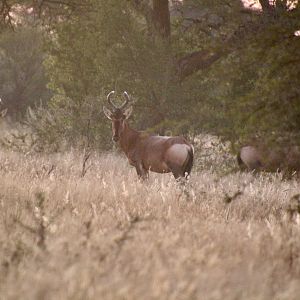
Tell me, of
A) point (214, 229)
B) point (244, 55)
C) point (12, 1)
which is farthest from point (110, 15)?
point (214, 229)

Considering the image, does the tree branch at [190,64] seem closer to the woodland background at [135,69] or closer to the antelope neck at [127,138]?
the woodland background at [135,69]

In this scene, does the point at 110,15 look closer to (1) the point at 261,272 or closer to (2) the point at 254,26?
(2) the point at 254,26

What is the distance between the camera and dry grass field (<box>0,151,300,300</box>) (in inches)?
131

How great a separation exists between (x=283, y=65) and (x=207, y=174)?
6.49 m

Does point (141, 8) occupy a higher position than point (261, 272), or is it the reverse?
point (141, 8)

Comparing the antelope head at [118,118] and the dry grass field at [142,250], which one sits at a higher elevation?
the antelope head at [118,118]

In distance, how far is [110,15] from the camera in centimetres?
1432

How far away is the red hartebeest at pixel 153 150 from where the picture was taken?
36.5 feet

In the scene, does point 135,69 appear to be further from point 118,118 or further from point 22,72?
point 22,72

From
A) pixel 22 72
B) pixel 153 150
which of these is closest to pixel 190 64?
pixel 153 150

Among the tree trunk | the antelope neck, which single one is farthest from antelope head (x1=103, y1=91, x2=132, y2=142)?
the tree trunk

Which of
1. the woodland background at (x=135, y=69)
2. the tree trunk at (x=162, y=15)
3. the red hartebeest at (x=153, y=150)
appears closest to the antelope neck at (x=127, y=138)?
the red hartebeest at (x=153, y=150)

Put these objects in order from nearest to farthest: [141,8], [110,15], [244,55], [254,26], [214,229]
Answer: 1. [214,229]
2. [244,55]
3. [254,26]
4. [110,15]
5. [141,8]

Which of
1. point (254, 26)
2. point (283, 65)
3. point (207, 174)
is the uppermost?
point (254, 26)
